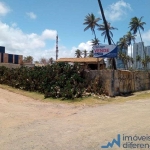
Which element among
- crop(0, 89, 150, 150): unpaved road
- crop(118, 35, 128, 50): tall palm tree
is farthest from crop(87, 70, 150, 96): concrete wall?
crop(118, 35, 128, 50): tall palm tree

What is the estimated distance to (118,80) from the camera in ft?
54.9

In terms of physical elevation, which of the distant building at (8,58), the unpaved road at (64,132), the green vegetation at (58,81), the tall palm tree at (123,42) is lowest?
the unpaved road at (64,132)

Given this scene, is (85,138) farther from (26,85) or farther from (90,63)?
(90,63)

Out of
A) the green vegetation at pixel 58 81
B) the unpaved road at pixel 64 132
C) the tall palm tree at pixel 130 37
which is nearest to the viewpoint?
the unpaved road at pixel 64 132

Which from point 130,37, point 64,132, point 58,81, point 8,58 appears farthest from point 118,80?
point 130,37

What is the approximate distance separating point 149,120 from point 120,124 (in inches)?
44.8

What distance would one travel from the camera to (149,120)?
25.2 ft

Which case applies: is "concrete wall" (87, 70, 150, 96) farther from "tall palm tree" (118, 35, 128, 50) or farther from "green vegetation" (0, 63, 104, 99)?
"tall palm tree" (118, 35, 128, 50)

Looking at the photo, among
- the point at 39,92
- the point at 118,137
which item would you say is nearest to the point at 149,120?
the point at 118,137

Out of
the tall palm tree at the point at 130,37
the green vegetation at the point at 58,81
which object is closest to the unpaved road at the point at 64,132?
the green vegetation at the point at 58,81

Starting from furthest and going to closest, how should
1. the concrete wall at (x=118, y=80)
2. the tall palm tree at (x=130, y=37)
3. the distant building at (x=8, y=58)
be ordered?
the tall palm tree at (x=130, y=37)
the distant building at (x=8, y=58)
the concrete wall at (x=118, y=80)

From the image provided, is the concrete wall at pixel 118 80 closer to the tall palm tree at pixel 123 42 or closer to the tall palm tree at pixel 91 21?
the tall palm tree at pixel 91 21

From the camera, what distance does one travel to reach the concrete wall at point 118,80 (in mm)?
15867

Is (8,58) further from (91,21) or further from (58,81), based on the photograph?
(58,81)
